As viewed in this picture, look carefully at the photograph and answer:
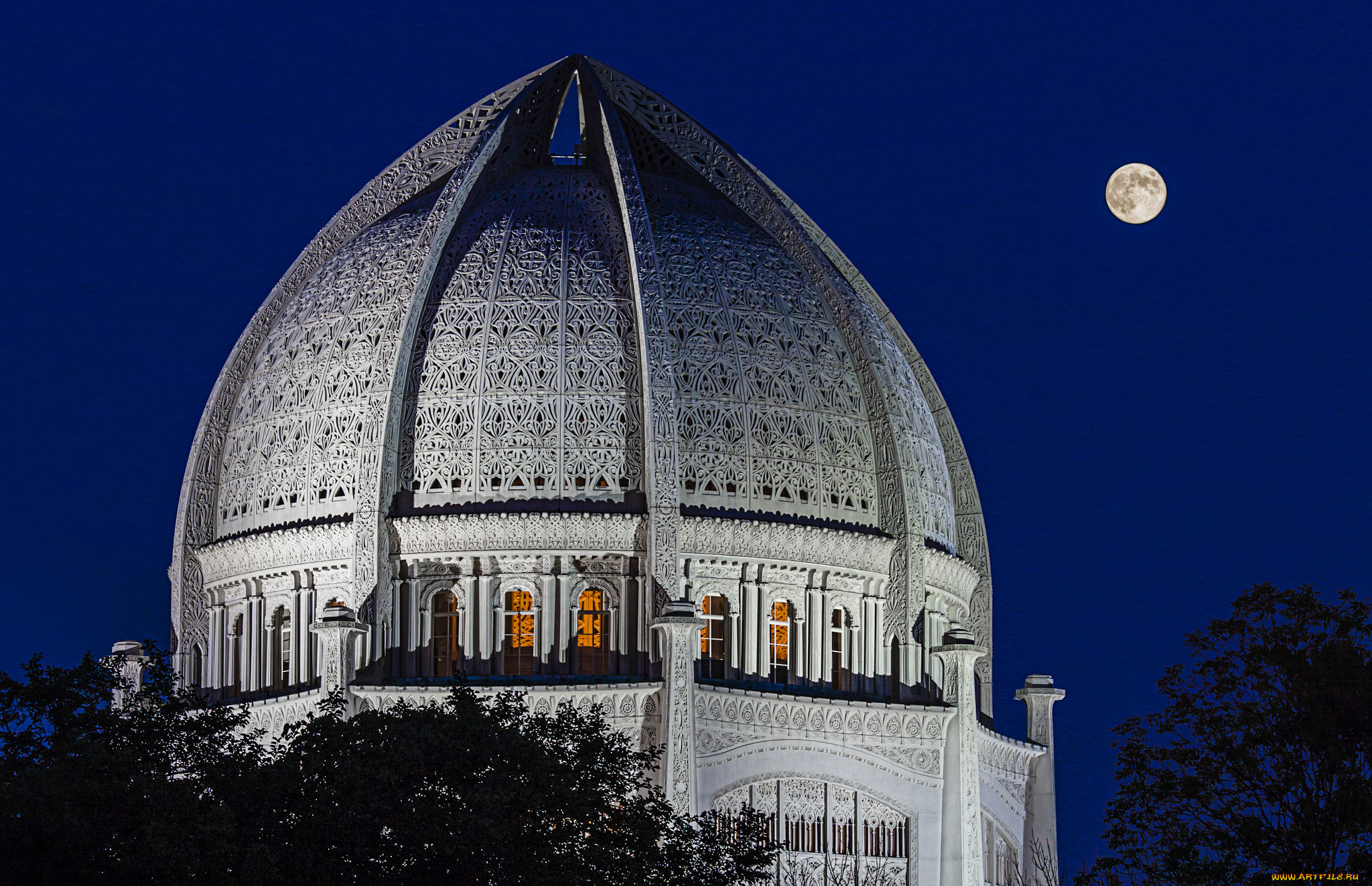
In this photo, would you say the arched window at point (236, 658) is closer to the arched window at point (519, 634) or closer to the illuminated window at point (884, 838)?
the arched window at point (519, 634)

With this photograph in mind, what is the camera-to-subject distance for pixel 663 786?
2287 inches

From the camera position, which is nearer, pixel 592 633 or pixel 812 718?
pixel 812 718

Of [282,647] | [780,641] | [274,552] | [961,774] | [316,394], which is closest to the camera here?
[961,774]

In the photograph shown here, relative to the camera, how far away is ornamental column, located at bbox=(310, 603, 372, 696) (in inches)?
2360

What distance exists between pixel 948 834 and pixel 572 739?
A: 17.8 m

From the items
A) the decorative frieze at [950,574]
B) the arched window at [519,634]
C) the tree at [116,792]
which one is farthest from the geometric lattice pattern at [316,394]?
the tree at [116,792]

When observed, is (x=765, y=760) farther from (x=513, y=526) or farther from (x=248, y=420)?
(x=248, y=420)

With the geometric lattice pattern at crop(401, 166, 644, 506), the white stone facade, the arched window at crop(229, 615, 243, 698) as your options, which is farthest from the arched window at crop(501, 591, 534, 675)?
the arched window at crop(229, 615, 243, 698)

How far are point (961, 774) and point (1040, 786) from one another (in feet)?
20.0

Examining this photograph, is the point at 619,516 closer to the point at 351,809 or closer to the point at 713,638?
the point at 713,638

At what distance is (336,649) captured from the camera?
197ft

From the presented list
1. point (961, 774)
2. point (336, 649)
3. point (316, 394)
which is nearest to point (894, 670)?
point (961, 774)

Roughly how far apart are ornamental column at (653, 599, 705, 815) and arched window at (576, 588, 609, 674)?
84.8 inches

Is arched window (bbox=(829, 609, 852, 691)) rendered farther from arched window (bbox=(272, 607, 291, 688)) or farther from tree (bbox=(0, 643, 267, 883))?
tree (bbox=(0, 643, 267, 883))
